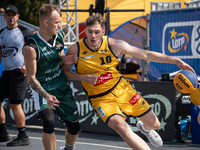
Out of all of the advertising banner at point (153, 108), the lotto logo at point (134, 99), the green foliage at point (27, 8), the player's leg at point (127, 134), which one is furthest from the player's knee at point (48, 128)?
the green foliage at point (27, 8)

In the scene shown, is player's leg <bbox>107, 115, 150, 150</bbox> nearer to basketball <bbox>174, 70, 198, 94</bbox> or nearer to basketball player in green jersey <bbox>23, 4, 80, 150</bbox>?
basketball player in green jersey <bbox>23, 4, 80, 150</bbox>

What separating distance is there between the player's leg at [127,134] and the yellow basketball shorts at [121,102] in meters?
0.22

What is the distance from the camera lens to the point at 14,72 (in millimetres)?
5730

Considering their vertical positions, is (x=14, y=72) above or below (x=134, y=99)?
above

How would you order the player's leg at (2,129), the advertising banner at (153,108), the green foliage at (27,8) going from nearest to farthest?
the player's leg at (2,129) < the advertising banner at (153,108) < the green foliage at (27,8)

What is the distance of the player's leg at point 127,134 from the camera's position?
3.83 metres

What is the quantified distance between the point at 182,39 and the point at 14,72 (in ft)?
19.0

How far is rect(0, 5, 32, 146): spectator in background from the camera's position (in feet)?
18.7

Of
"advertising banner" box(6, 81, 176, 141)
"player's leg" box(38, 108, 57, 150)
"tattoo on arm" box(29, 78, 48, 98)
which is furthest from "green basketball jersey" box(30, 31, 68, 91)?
"advertising banner" box(6, 81, 176, 141)

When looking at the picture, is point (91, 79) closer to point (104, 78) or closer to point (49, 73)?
point (104, 78)

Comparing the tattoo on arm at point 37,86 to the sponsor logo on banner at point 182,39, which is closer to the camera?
the tattoo on arm at point 37,86

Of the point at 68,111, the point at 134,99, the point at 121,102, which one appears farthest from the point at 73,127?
the point at 134,99

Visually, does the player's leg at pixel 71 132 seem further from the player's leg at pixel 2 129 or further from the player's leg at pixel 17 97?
the player's leg at pixel 2 129

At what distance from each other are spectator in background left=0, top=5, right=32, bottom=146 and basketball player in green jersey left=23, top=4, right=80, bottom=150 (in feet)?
4.58
